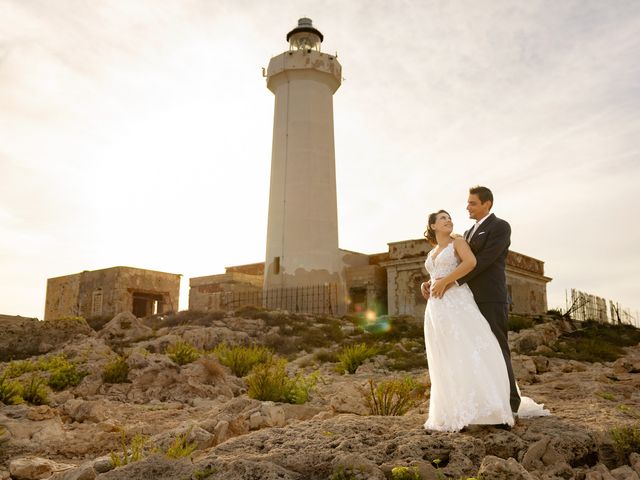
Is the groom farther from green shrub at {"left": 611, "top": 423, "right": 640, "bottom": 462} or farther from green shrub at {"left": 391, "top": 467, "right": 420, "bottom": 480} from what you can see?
green shrub at {"left": 391, "top": 467, "right": 420, "bottom": 480}

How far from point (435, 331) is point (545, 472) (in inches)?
Answer: 50.7

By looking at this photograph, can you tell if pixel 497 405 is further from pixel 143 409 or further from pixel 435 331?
pixel 143 409

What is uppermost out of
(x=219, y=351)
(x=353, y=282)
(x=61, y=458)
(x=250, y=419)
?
(x=353, y=282)

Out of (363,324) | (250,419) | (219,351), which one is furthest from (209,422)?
(363,324)

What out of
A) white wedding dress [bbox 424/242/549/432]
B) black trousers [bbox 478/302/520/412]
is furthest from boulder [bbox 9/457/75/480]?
black trousers [bbox 478/302/520/412]

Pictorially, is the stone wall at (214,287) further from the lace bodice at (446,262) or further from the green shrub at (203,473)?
the green shrub at (203,473)

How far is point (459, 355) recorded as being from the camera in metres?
4.47

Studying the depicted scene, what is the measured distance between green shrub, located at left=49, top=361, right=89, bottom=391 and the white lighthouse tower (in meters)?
11.0

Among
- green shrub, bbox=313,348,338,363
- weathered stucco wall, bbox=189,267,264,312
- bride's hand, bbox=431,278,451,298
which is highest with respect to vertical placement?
weathered stucco wall, bbox=189,267,264,312

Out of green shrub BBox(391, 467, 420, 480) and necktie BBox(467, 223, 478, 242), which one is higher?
necktie BBox(467, 223, 478, 242)

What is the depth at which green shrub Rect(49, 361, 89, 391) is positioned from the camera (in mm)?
9773

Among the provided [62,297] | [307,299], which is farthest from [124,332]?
[62,297]

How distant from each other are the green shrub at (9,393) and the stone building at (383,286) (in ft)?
42.3

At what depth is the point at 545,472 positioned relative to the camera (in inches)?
152
